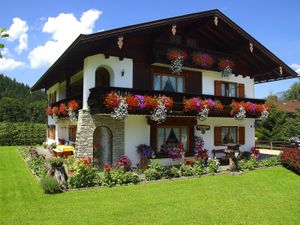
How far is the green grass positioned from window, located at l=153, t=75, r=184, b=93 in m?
5.91

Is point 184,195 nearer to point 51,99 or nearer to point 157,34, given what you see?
point 157,34

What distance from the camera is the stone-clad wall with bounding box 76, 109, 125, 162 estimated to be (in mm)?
14539

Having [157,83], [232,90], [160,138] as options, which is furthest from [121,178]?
[232,90]

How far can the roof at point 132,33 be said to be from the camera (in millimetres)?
13680

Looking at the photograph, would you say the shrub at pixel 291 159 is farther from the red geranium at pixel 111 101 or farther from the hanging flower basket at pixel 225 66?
the red geranium at pixel 111 101

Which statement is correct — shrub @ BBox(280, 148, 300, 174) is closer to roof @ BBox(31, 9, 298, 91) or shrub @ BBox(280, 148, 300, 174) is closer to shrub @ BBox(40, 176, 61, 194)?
roof @ BBox(31, 9, 298, 91)

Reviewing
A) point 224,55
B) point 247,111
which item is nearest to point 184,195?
point 247,111

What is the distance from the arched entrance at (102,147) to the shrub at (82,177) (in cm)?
384

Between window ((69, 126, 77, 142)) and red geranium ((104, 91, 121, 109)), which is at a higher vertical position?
red geranium ((104, 91, 121, 109))

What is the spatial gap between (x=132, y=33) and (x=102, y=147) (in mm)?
6205

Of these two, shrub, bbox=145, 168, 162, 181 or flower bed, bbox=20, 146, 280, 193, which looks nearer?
flower bed, bbox=20, 146, 280, 193

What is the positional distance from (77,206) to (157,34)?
10.5m

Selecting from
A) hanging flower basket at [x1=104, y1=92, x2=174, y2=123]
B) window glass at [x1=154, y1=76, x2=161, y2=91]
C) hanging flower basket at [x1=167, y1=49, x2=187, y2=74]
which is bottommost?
hanging flower basket at [x1=104, y1=92, x2=174, y2=123]

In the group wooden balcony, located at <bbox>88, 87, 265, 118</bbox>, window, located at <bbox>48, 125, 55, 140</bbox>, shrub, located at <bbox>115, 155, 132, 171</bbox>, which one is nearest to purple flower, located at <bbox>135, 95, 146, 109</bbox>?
wooden balcony, located at <bbox>88, 87, 265, 118</bbox>
